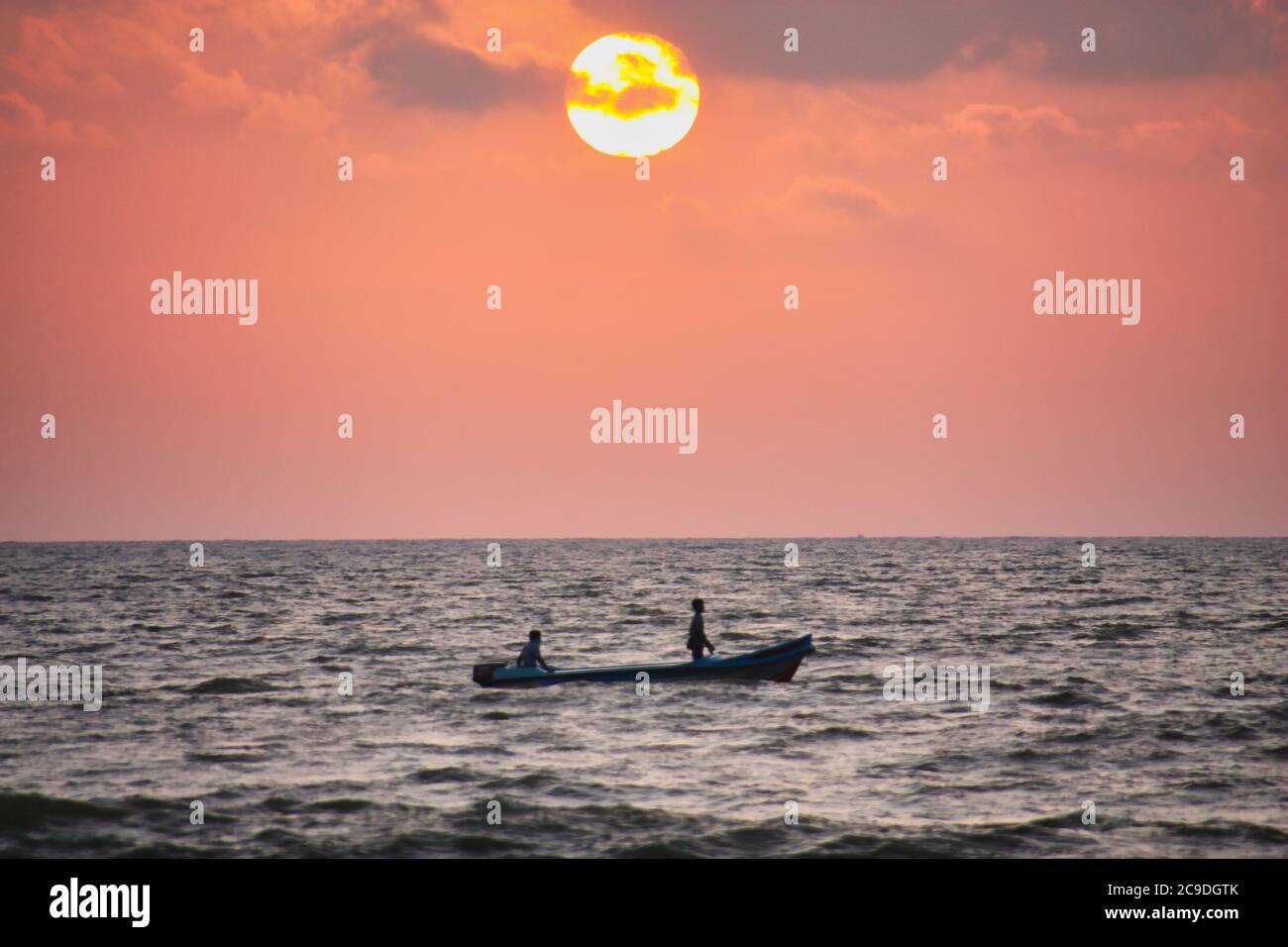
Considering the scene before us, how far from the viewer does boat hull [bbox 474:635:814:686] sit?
3253 centimetres

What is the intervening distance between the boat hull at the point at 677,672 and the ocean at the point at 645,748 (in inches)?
17.7

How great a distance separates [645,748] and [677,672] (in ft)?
25.0

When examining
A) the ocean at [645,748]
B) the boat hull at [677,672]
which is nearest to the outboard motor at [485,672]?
the boat hull at [677,672]

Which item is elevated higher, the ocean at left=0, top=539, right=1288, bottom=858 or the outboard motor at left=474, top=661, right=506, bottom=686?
the outboard motor at left=474, top=661, right=506, bottom=686

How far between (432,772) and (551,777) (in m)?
2.29

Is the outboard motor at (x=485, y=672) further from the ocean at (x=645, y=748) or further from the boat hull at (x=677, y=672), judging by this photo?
the ocean at (x=645, y=748)

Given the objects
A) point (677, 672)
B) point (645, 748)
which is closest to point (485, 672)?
point (677, 672)

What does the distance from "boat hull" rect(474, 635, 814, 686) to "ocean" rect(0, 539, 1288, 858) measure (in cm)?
45

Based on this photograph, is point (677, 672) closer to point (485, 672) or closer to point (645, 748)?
point (485, 672)

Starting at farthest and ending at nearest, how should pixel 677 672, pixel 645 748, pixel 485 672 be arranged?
pixel 485 672, pixel 677 672, pixel 645 748

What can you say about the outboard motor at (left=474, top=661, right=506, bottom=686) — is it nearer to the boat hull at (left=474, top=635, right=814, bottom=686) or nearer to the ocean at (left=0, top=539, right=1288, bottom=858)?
the boat hull at (left=474, top=635, right=814, bottom=686)

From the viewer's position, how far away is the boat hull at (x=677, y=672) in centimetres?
3253

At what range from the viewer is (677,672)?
32.6 meters

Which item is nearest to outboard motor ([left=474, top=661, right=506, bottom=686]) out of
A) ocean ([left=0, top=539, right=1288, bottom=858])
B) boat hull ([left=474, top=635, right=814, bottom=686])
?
boat hull ([left=474, top=635, right=814, bottom=686])
